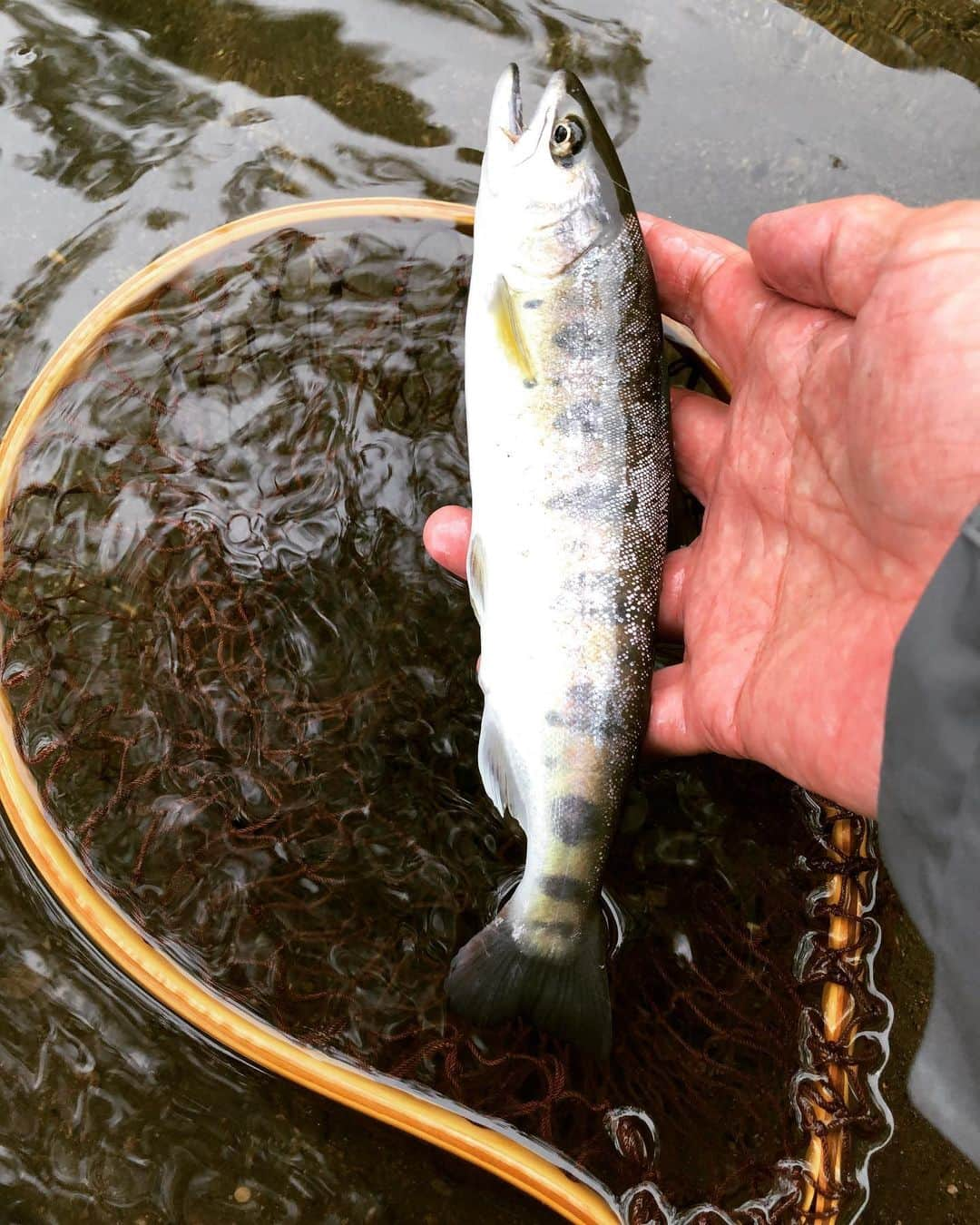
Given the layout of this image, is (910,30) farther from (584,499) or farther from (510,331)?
(584,499)

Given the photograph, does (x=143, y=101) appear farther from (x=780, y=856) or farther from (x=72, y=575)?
(x=780, y=856)

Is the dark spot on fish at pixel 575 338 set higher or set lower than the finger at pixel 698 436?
higher

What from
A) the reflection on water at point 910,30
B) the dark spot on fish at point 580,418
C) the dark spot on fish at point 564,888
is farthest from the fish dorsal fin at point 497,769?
the reflection on water at point 910,30

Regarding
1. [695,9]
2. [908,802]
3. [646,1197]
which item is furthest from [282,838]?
[695,9]

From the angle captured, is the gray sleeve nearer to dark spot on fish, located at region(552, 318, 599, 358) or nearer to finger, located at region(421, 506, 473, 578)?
dark spot on fish, located at region(552, 318, 599, 358)

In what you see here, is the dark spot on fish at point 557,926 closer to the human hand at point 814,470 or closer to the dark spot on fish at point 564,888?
the dark spot on fish at point 564,888

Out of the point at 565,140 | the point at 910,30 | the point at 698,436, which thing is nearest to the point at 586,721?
the point at 698,436
